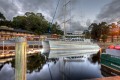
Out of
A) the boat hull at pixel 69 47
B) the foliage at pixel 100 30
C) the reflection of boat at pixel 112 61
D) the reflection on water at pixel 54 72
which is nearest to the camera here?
the reflection of boat at pixel 112 61

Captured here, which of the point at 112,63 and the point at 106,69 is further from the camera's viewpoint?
the point at 106,69

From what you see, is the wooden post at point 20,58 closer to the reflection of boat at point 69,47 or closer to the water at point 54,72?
the water at point 54,72

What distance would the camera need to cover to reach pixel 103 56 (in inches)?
458

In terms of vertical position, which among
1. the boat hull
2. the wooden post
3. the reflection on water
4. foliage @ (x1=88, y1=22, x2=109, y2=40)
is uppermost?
foliage @ (x1=88, y1=22, x2=109, y2=40)

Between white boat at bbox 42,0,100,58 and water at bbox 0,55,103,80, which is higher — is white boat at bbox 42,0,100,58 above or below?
above

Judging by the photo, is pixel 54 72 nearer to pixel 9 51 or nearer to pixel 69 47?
pixel 9 51

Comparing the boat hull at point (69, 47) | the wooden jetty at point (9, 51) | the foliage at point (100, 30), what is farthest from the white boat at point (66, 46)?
the foliage at point (100, 30)

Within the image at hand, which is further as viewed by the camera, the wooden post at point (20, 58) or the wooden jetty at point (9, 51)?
the wooden jetty at point (9, 51)

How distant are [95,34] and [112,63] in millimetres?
58244

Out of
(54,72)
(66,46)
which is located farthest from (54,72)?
(66,46)

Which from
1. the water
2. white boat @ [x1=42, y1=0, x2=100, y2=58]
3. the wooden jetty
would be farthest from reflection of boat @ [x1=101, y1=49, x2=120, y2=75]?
white boat @ [x1=42, y1=0, x2=100, y2=58]

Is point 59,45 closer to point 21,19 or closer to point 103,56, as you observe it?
point 103,56

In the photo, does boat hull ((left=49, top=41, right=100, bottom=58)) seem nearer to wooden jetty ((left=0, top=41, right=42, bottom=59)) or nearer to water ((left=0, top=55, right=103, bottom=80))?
wooden jetty ((left=0, top=41, right=42, bottom=59))

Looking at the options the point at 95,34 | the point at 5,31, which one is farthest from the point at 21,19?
the point at 95,34
